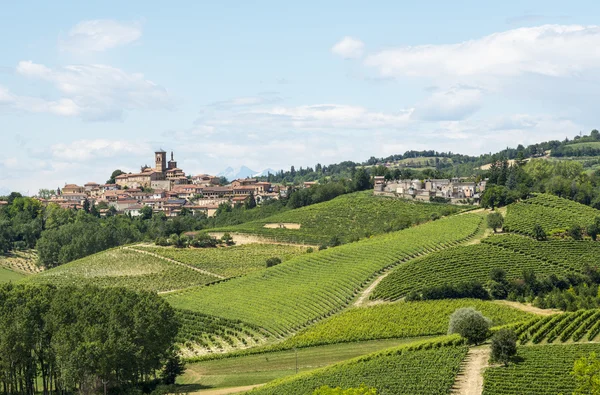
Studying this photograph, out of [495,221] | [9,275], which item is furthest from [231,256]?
[495,221]

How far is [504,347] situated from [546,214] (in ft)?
190

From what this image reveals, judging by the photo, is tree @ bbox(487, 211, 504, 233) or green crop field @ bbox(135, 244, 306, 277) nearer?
tree @ bbox(487, 211, 504, 233)

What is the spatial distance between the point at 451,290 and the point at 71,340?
36.8m

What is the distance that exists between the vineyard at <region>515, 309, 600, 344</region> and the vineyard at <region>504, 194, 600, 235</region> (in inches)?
1537

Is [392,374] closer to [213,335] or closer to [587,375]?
[587,375]

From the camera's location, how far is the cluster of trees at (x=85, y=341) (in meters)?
46.6

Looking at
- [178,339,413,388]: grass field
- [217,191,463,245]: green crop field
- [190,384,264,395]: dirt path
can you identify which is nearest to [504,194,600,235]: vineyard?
[217,191,463,245]: green crop field

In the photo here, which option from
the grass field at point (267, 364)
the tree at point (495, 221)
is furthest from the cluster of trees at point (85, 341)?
the tree at point (495, 221)

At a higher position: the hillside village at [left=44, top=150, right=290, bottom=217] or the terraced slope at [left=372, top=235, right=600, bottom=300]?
the hillside village at [left=44, top=150, right=290, bottom=217]

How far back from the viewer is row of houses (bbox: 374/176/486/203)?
130 metres

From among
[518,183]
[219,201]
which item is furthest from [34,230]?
[518,183]

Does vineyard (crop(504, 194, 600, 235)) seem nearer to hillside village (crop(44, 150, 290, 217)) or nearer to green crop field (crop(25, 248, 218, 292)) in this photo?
green crop field (crop(25, 248, 218, 292))

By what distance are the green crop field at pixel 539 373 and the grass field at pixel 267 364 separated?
1591cm

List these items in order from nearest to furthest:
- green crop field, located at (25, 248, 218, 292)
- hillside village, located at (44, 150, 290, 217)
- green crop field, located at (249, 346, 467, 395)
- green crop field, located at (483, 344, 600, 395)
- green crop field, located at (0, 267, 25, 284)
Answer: green crop field, located at (483, 344, 600, 395) → green crop field, located at (249, 346, 467, 395) → green crop field, located at (25, 248, 218, 292) → green crop field, located at (0, 267, 25, 284) → hillside village, located at (44, 150, 290, 217)
